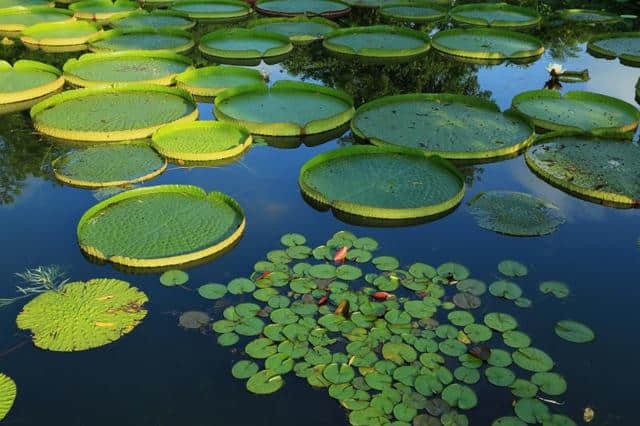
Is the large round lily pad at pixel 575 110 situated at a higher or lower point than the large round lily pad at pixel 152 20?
higher

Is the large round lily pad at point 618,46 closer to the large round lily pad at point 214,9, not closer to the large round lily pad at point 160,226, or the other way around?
the large round lily pad at point 214,9

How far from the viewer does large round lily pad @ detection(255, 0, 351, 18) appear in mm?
9141

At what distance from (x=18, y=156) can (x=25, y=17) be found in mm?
4930

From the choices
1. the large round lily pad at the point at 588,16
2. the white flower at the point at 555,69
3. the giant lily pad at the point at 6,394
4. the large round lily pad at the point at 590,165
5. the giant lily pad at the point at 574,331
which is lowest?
the giant lily pad at the point at 6,394

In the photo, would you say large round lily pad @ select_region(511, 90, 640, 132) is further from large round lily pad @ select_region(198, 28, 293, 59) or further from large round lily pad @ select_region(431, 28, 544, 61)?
large round lily pad @ select_region(198, 28, 293, 59)

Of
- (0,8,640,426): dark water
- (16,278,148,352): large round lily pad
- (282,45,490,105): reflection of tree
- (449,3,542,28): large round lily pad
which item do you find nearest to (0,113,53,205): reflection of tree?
(0,8,640,426): dark water

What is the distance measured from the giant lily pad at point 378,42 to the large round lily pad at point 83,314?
492 cm

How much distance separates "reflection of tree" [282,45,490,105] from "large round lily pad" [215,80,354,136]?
476 millimetres

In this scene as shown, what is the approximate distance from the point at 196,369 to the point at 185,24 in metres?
6.79

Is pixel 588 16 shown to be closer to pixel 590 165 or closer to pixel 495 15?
pixel 495 15

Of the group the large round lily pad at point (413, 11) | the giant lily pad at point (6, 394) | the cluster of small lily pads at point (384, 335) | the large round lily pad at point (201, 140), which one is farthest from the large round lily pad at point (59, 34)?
the giant lily pad at point (6, 394)

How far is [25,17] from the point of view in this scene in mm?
9000

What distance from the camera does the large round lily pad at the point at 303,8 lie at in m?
9.14

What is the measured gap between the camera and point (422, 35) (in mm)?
8016
